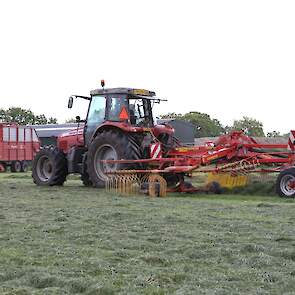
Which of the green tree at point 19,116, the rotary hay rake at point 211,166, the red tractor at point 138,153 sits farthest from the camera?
the green tree at point 19,116

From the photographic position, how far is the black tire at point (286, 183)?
1114cm

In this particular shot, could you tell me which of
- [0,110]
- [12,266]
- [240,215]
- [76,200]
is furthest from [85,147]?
[0,110]

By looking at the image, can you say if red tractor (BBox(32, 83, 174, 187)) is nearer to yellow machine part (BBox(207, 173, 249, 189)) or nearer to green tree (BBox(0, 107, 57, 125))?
yellow machine part (BBox(207, 173, 249, 189))

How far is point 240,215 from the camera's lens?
26.4ft

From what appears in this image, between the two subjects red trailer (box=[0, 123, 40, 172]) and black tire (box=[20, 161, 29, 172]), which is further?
black tire (box=[20, 161, 29, 172])

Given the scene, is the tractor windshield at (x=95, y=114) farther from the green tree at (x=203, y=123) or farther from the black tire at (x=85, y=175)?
the green tree at (x=203, y=123)

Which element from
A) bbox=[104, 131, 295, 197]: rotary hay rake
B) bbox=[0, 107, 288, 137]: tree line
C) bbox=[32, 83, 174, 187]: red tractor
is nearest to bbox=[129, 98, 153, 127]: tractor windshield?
bbox=[32, 83, 174, 187]: red tractor

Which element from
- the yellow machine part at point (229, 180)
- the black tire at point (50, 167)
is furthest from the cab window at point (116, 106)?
the yellow machine part at point (229, 180)

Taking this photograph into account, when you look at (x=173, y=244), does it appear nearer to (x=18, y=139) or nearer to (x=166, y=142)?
(x=166, y=142)

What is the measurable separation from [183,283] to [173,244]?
150cm

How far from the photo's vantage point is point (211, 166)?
12250 millimetres

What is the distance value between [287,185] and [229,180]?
5.14 feet

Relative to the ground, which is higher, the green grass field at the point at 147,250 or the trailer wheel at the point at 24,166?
the trailer wheel at the point at 24,166

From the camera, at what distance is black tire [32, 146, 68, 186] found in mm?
14609
